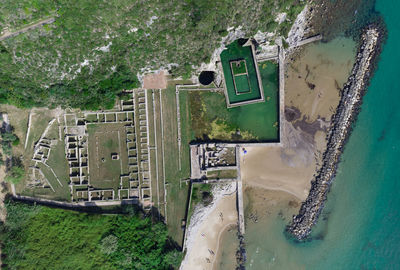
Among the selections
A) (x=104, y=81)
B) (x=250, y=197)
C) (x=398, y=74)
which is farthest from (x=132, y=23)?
(x=398, y=74)

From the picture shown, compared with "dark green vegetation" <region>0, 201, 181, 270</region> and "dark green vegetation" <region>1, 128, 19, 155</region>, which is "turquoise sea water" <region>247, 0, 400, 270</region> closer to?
"dark green vegetation" <region>0, 201, 181, 270</region>

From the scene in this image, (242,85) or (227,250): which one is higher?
(242,85)

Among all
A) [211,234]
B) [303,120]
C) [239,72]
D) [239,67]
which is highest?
[239,67]

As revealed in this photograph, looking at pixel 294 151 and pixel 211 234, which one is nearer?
pixel 294 151

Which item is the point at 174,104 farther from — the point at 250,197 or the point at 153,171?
the point at 250,197

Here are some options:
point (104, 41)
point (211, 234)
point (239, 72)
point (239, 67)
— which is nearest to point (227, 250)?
point (211, 234)

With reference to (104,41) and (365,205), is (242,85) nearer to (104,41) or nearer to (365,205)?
(104,41)

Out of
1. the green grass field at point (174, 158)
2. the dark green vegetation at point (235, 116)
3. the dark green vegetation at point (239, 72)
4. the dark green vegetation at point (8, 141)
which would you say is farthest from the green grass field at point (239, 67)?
the dark green vegetation at point (8, 141)

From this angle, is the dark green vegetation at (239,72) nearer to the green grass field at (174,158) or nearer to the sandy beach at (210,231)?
the green grass field at (174,158)
